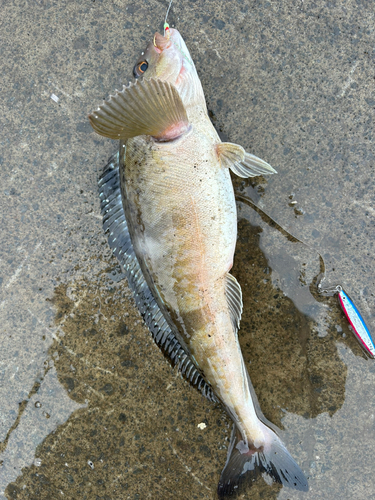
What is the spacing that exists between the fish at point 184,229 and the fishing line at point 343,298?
0.45 meters

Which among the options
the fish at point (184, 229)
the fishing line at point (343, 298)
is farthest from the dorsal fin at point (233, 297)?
the fishing line at point (343, 298)

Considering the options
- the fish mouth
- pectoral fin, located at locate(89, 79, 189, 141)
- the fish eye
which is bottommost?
pectoral fin, located at locate(89, 79, 189, 141)

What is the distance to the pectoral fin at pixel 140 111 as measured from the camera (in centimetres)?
191

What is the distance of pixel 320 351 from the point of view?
8.96ft

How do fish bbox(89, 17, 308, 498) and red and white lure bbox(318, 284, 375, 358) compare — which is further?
red and white lure bbox(318, 284, 375, 358)

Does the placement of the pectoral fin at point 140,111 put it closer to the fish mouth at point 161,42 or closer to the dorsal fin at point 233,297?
the fish mouth at point 161,42

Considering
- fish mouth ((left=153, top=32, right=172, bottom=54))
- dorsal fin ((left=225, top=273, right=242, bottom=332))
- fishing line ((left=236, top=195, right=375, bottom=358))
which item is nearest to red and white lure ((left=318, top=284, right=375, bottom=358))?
fishing line ((left=236, top=195, right=375, bottom=358))

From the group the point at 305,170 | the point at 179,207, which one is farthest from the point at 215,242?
the point at 305,170

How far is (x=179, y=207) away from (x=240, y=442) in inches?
70.9

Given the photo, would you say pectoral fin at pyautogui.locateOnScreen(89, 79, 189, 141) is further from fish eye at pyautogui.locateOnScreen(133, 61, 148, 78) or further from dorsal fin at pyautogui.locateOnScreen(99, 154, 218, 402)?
fish eye at pyautogui.locateOnScreen(133, 61, 148, 78)

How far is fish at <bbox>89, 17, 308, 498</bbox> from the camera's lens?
2.17 meters

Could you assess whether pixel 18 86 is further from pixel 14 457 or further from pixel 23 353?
pixel 14 457

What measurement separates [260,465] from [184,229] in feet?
6.05

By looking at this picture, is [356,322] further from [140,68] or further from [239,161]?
[140,68]
